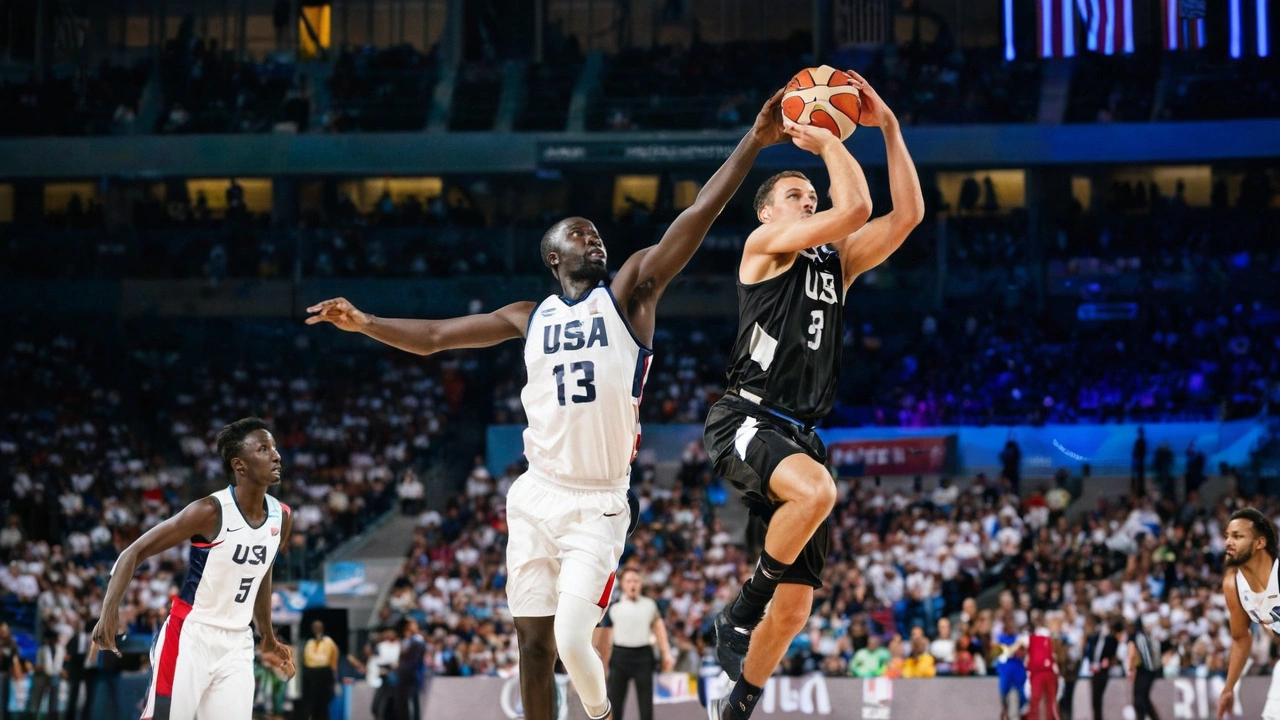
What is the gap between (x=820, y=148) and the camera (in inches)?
264

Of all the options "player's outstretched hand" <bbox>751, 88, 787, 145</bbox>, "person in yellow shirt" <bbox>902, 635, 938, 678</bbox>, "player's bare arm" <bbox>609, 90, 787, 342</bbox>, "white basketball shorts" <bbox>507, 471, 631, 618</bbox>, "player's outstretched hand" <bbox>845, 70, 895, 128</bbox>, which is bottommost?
"person in yellow shirt" <bbox>902, 635, 938, 678</bbox>

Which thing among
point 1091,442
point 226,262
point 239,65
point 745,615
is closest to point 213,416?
point 226,262

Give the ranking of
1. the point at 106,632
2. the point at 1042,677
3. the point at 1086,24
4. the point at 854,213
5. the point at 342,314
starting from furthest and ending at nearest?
the point at 1086,24 < the point at 1042,677 < the point at 106,632 < the point at 342,314 < the point at 854,213

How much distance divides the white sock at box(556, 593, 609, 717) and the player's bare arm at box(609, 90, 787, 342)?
4.28ft

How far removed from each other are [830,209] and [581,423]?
1526mm

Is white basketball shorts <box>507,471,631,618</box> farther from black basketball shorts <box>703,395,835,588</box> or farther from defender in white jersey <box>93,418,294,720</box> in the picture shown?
defender in white jersey <box>93,418,294,720</box>

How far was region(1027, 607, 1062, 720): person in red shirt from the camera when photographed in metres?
15.4

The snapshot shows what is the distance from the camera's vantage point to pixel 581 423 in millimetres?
6871

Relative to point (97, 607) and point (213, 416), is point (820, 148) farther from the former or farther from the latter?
point (213, 416)

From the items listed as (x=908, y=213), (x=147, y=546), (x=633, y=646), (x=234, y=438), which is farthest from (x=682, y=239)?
(x=633, y=646)

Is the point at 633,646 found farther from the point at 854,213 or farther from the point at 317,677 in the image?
the point at 854,213

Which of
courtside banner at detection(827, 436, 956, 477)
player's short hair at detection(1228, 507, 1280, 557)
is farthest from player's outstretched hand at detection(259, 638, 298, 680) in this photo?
courtside banner at detection(827, 436, 956, 477)

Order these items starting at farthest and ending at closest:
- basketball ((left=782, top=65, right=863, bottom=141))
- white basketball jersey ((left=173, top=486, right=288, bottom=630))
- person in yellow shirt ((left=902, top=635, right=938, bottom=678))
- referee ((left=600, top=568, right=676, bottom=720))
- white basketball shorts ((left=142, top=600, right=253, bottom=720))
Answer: person in yellow shirt ((left=902, top=635, right=938, bottom=678)), referee ((left=600, top=568, right=676, bottom=720)), white basketball jersey ((left=173, top=486, right=288, bottom=630)), white basketball shorts ((left=142, top=600, right=253, bottom=720)), basketball ((left=782, top=65, right=863, bottom=141))

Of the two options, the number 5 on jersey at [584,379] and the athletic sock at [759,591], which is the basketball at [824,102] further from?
the athletic sock at [759,591]
